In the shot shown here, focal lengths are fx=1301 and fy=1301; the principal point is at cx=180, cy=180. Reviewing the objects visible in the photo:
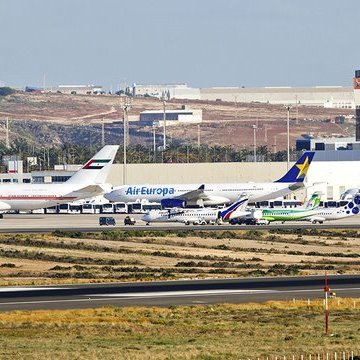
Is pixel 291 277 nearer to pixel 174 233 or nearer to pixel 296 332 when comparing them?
pixel 296 332

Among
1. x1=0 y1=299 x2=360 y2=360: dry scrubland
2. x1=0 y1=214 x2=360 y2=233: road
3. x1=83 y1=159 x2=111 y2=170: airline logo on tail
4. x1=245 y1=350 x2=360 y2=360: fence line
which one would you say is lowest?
x1=0 y1=214 x2=360 y2=233: road

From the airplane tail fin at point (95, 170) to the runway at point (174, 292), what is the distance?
3240 inches

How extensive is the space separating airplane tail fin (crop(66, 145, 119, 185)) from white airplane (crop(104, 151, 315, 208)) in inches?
408

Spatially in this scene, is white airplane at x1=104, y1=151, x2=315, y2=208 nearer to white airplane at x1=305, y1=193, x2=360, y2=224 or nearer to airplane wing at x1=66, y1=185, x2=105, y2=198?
airplane wing at x1=66, y1=185, x2=105, y2=198

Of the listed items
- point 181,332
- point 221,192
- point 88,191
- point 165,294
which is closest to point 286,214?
point 88,191

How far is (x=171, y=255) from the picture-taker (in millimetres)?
93188

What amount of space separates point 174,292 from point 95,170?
298 ft

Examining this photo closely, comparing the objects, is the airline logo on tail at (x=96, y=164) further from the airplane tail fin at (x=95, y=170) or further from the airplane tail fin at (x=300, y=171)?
the airplane tail fin at (x=300, y=171)

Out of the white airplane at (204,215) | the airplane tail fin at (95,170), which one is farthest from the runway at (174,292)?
the airplane tail fin at (95,170)

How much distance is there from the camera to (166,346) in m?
44.4

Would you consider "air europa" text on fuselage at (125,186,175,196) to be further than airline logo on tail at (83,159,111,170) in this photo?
Yes

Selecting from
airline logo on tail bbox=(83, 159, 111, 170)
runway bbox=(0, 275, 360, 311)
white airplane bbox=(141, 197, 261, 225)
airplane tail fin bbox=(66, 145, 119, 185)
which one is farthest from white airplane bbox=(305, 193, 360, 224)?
runway bbox=(0, 275, 360, 311)

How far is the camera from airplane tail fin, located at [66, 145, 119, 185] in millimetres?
152875

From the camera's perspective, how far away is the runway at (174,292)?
59125 millimetres
